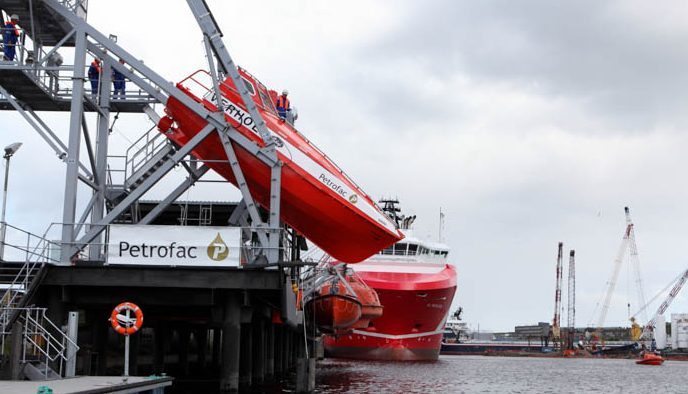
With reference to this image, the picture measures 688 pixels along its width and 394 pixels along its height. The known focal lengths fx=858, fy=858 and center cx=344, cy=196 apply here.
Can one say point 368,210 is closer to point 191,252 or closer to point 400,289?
point 191,252

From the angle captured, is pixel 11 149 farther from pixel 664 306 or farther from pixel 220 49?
pixel 664 306

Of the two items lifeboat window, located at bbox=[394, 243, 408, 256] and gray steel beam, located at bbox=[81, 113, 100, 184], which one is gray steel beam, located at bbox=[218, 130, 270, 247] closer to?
gray steel beam, located at bbox=[81, 113, 100, 184]

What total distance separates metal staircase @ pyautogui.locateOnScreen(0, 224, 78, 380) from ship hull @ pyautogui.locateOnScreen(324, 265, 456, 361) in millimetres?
43949

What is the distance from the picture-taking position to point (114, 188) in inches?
1323

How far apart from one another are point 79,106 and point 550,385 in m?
36.7

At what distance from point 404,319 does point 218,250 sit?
151ft

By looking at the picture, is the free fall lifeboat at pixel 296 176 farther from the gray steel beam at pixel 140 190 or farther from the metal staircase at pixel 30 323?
the metal staircase at pixel 30 323

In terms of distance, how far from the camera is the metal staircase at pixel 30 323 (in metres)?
21.9

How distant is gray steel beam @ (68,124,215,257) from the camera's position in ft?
94.7

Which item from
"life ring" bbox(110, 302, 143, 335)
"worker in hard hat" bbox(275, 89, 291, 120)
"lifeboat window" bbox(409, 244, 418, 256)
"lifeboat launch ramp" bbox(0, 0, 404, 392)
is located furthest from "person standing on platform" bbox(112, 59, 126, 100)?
"lifeboat window" bbox(409, 244, 418, 256)

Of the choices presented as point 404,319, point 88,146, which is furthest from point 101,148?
point 404,319

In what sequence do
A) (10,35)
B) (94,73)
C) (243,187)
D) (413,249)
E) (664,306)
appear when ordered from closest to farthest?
(243,187)
(10,35)
(94,73)
(413,249)
(664,306)

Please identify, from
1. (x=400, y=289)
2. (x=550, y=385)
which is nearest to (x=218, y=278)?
(x=550, y=385)

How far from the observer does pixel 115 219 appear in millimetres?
31031
